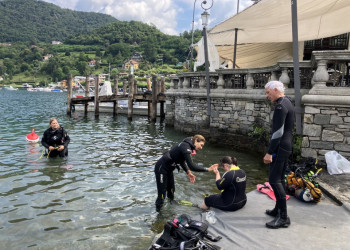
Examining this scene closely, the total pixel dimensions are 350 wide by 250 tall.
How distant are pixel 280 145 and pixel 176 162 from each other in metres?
2.19

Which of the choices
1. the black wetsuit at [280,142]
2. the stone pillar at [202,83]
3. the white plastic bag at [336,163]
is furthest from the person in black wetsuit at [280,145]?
the stone pillar at [202,83]

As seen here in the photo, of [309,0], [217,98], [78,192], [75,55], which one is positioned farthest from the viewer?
[75,55]

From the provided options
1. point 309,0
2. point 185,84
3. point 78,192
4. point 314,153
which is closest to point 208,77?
point 185,84

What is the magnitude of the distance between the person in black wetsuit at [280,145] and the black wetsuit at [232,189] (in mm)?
631

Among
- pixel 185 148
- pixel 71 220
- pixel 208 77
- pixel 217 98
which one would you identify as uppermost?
pixel 208 77

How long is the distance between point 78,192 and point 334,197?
5818 mm

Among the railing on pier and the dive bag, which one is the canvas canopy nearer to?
the railing on pier

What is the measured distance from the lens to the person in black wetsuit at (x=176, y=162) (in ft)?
19.2

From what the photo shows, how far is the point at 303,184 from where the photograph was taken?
5.83 m

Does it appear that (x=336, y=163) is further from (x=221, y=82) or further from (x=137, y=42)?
(x=137, y=42)

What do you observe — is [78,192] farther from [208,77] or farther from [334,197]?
[208,77]

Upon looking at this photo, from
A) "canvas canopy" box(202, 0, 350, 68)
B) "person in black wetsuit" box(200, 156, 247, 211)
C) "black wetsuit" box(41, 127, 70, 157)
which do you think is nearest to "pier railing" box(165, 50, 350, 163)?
"canvas canopy" box(202, 0, 350, 68)

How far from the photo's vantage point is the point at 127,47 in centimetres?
16938

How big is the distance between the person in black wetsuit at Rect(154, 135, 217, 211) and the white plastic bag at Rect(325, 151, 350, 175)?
3.41 metres
